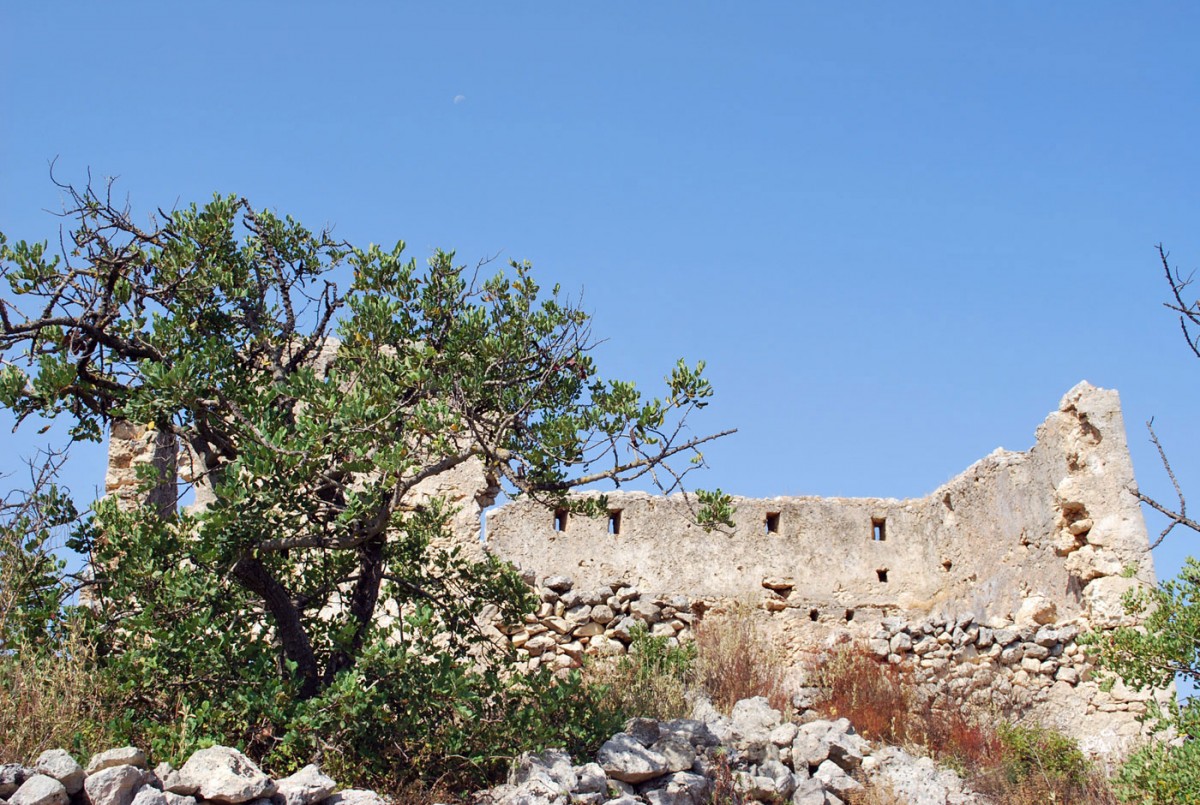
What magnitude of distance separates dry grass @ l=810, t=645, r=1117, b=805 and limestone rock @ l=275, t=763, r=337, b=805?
4.34 metres

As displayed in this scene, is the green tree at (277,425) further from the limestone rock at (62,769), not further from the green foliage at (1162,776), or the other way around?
the green foliage at (1162,776)

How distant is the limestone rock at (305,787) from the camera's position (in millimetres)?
6535

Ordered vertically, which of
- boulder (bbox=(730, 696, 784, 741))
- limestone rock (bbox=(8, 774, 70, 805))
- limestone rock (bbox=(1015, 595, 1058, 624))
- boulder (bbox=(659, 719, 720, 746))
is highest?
limestone rock (bbox=(1015, 595, 1058, 624))

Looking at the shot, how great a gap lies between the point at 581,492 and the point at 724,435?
282 inches

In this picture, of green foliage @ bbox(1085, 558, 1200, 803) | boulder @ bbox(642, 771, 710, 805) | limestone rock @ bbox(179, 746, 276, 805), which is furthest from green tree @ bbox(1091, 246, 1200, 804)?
limestone rock @ bbox(179, 746, 276, 805)

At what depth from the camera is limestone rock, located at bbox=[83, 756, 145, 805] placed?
6.10m

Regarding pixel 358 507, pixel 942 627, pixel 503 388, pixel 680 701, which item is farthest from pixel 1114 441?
pixel 358 507

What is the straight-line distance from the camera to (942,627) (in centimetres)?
1254

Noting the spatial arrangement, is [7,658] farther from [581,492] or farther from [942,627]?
[942,627]

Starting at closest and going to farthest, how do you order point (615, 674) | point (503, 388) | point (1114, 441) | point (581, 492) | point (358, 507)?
point (358, 507) < point (503, 388) < point (615, 674) < point (1114, 441) < point (581, 492)

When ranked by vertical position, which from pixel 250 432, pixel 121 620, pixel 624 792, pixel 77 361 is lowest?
pixel 624 792

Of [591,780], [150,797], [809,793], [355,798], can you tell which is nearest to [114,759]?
[150,797]

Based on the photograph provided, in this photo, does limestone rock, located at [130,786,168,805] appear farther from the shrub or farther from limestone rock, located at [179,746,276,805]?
the shrub

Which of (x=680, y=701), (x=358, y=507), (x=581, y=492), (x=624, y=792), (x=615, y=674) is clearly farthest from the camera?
(x=581, y=492)
